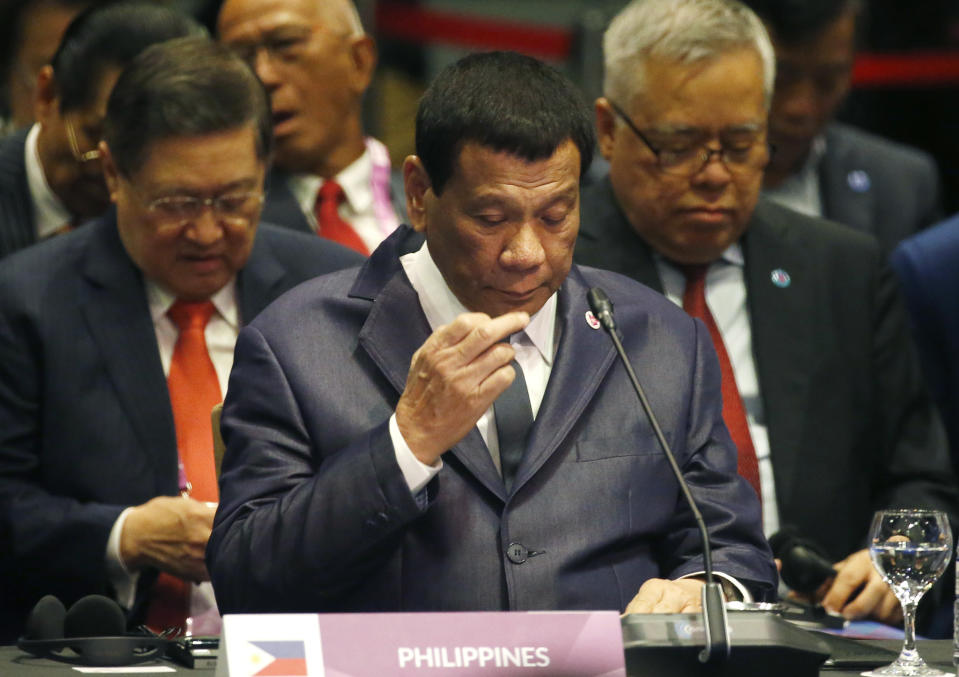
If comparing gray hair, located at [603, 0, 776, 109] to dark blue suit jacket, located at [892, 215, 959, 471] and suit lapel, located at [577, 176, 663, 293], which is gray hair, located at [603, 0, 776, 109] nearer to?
suit lapel, located at [577, 176, 663, 293]

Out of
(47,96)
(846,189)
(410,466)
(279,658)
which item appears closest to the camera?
(279,658)

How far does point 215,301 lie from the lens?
12.7 ft

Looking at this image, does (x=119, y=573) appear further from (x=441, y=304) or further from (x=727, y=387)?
(x=727, y=387)

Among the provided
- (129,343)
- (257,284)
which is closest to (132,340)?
(129,343)

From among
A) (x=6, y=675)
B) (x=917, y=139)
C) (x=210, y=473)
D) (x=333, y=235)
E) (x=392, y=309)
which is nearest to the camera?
(x=6, y=675)

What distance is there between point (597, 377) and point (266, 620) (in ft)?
3.12

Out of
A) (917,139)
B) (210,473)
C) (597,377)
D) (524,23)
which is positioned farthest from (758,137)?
(524,23)

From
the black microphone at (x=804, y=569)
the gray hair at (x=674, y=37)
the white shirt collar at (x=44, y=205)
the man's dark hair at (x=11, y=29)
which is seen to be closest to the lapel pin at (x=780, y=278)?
the gray hair at (x=674, y=37)

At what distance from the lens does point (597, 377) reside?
291 cm

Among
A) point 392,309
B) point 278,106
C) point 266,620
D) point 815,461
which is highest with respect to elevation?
point 278,106

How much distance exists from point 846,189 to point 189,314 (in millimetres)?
2414

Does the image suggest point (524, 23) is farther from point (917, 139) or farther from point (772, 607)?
point (772, 607)

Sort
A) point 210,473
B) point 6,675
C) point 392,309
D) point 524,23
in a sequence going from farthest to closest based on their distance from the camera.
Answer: point 524,23 < point 210,473 < point 392,309 < point 6,675

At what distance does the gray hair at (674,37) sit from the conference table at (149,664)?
154 cm
